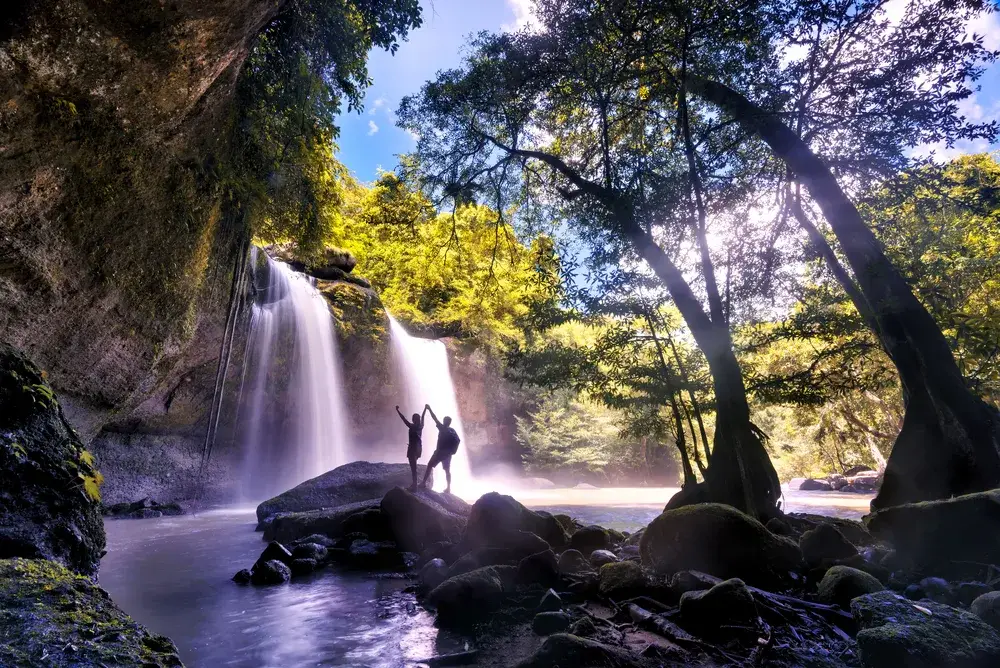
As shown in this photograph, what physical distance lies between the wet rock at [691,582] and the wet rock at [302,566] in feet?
16.3

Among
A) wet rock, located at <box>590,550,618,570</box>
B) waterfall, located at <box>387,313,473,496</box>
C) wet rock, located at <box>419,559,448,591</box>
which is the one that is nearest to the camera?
Result: wet rock, located at <box>419,559,448,591</box>

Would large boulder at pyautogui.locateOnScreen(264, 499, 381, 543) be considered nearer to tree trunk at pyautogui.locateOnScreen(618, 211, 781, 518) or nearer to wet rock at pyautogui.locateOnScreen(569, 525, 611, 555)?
wet rock at pyautogui.locateOnScreen(569, 525, 611, 555)

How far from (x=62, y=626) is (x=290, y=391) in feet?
60.8

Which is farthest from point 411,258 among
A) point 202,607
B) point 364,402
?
point 202,607

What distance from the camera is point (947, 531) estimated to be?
15.7 feet

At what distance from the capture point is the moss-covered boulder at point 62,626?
5.84 ft

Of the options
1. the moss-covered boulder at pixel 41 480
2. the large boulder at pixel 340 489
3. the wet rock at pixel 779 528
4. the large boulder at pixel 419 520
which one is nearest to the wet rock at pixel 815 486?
the wet rock at pixel 779 528

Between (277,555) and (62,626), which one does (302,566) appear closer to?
(277,555)

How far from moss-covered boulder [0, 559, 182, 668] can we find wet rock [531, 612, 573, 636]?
2.86 m

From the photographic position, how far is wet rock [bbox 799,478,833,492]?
2327cm

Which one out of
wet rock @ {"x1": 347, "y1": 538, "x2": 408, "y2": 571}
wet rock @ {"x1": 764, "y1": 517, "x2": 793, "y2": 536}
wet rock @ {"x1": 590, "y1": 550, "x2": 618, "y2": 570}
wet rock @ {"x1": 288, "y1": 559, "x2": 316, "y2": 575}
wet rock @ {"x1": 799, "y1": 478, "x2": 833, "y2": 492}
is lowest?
wet rock @ {"x1": 799, "y1": 478, "x2": 833, "y2": 492}

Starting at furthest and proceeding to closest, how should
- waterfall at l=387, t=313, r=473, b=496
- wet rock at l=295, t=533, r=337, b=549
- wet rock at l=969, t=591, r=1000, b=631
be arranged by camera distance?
1. waterfall at l=387, t=313, r=473, b=496
2. wet rock at l=295, t=533, r=337, b=549
3. wet rock at l=969, t=591, r=1000, b=631

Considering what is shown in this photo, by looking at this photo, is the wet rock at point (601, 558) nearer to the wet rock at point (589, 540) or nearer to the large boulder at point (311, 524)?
the wet rock at point (589, 540)

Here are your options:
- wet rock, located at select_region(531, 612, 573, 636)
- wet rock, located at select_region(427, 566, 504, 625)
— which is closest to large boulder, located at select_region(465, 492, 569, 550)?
wet rock, located at select_region(427, 566, 504, 625)
